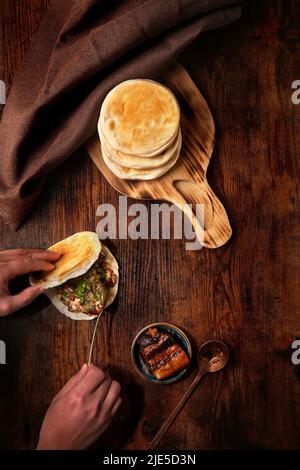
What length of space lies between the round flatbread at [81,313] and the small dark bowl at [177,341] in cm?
16

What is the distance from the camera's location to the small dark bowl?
161 cm

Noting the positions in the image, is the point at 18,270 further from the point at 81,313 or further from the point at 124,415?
the point at 124,415

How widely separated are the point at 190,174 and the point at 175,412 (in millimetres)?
825

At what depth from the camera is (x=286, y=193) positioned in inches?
66.2

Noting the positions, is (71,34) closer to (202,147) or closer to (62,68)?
(62,68)

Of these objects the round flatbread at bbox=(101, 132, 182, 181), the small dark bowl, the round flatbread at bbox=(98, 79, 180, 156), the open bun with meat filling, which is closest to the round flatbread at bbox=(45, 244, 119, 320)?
the open bun with meat filling

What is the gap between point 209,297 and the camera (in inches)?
65.9

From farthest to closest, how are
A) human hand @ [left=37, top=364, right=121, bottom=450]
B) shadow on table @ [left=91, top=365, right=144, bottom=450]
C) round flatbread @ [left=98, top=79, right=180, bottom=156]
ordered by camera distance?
shadow on table @ [left=91, top=365, right=144, bottom=450] → human hand @ [left=37, top=364, right=121, bottom=450] → round flatbread @ [left=98, top=79, right=180, bottom=156]

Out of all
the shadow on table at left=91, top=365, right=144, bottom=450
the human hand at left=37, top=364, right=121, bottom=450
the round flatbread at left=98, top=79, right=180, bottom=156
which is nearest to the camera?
the round flatbread at left=98, top=79, right=180, bottom=156

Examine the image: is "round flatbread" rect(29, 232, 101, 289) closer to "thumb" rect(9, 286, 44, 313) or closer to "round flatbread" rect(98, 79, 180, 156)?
"thumb" rect(9, 286, 44, 313)

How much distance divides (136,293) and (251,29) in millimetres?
1031

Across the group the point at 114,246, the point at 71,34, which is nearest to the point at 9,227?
the point at 114,246

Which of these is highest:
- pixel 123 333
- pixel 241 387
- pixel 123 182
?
pixel 123 182

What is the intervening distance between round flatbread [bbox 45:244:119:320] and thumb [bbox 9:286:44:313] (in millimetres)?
63
